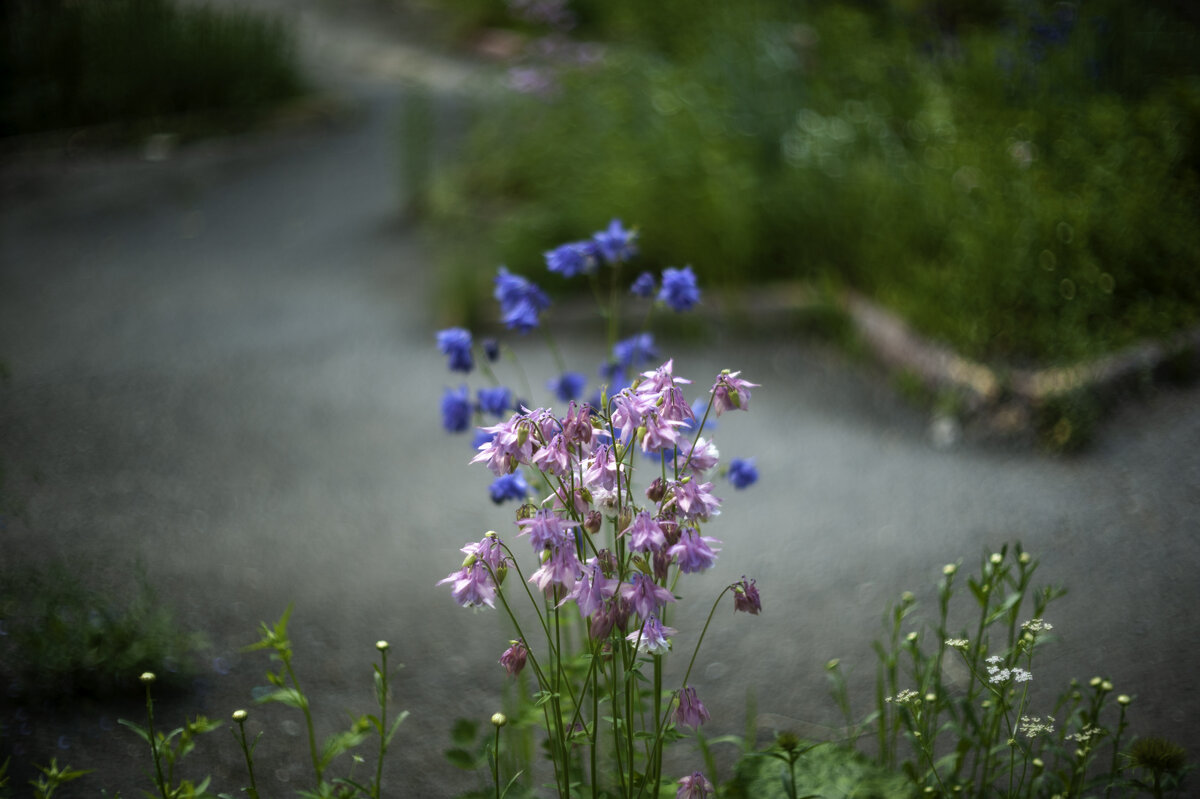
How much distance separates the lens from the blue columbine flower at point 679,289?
221cm

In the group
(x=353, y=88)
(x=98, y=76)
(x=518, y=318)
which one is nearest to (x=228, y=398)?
(x=518, y=318)

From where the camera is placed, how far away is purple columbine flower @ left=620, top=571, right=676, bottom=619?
58.2 inches

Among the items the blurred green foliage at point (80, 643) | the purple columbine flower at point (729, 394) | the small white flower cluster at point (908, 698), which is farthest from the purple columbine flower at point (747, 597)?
the blurred green foliage at point (80, 643)

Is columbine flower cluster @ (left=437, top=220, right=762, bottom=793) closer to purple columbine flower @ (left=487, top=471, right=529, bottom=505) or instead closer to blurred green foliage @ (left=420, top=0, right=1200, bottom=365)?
purple columbine flower @ (left=487, top=471, right=529, bottom=505)

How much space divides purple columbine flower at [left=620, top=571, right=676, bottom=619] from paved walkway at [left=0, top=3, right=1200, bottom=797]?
1098mm

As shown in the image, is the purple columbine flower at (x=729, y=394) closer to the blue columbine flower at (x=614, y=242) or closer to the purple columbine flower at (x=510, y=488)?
the purple columbine flower at (x=510, y=488)

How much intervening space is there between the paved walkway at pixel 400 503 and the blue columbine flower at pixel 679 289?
1.08 metres

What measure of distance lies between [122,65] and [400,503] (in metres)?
5.71

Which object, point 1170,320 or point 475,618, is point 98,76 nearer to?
point 475,618

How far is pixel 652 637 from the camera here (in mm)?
1510

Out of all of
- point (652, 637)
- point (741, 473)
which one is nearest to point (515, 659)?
point (652, 637)

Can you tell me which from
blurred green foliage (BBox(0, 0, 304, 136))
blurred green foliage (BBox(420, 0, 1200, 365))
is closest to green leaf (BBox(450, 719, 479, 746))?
blurred green foliage (BBox(420, 0, 1200, 365))

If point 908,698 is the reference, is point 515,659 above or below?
above

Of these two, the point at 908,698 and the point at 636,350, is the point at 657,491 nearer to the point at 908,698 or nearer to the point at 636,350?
the point at 908,698
